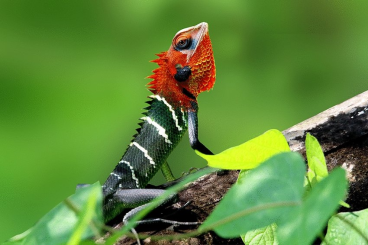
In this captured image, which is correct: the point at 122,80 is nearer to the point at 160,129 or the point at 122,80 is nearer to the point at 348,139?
the point at 160,129

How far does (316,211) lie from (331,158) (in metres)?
0.88

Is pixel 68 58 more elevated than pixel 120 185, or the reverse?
pixel 68 58

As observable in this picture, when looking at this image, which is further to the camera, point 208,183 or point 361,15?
point 361,15

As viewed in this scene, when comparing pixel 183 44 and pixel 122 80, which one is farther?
pixel 122 80

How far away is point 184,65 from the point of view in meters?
1.94

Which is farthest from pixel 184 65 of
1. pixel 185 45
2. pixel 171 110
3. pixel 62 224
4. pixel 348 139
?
pixel 62 224

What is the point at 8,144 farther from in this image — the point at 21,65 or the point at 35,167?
the point at 21,65

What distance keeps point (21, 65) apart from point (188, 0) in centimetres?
110

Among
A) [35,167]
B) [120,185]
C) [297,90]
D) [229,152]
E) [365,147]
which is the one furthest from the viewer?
[297,90]

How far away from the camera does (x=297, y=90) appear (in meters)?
2.89

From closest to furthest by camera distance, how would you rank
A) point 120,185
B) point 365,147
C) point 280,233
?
1. point 280,233
2. point 365,147
3. point 120,185

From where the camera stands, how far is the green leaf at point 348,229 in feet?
2.08

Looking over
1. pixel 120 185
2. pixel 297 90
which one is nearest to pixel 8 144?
pixel 120 185

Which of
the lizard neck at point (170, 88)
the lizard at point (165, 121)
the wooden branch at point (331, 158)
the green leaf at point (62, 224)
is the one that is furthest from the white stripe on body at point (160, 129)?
the green leaf at point (62, 224)
